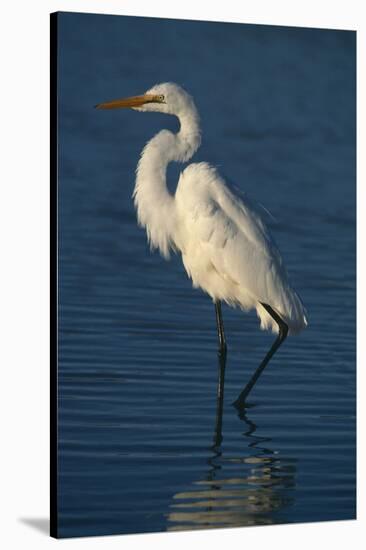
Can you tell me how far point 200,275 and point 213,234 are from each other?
25cm

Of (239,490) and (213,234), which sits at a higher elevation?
(213,234)

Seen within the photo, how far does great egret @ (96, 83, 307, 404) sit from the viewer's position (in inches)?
294

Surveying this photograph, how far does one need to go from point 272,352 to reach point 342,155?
3.50ft

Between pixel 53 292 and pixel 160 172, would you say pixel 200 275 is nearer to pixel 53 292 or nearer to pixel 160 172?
pixel 160 172

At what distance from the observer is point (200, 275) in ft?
25.4

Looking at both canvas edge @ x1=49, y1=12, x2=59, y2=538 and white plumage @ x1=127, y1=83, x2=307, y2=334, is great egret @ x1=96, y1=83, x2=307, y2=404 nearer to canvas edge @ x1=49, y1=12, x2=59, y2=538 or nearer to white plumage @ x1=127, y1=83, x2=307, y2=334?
white plumage @ x1=127, y1=83, x2=307, y2=334

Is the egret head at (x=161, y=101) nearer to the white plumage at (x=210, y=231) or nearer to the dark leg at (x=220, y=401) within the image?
the white plumage at (x=210, y=231)

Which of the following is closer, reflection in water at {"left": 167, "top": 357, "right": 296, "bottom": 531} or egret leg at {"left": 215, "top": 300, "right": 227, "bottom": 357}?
reflection in water at {"left": 167, "top": 357, "right": 296, "bottom": 531}

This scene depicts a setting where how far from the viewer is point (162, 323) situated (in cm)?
720

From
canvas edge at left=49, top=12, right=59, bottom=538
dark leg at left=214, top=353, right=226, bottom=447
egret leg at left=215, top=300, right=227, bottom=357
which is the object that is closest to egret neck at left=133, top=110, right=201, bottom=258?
egret leg at left=215, top=300, right=227, bottom=357

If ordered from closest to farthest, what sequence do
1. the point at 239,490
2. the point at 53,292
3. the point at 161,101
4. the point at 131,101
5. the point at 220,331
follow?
1. the point at 53,292
2. the point at 239,490
3. the point at 131,101
4. the point at 161,101
5. the point at 220,331

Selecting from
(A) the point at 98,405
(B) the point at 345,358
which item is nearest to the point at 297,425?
(B) the point at 345,358

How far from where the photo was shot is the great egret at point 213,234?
7477 millimetres

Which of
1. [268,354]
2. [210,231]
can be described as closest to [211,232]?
[210,231]
